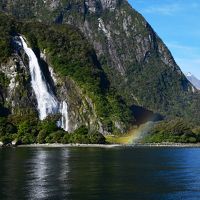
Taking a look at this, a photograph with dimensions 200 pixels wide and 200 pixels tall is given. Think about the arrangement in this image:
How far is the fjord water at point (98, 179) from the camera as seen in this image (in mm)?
Result: 76562

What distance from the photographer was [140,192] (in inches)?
3105

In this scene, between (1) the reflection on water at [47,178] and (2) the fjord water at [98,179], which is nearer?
(2) the fjord water at [98,179]

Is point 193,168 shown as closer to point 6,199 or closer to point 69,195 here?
point 69,195

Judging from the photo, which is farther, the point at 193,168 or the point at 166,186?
the point at 193,168

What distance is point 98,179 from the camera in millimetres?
91500

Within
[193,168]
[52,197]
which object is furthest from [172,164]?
[52,197]

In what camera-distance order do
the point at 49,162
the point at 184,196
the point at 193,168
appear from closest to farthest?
the point at 184,196 → the point at 193,168 → the point at 49,162

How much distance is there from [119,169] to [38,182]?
25880mm

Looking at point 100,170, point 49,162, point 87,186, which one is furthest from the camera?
point 49,162

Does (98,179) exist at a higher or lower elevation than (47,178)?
lower

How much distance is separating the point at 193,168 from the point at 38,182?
41.3m

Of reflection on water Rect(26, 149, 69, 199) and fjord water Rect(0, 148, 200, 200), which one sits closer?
fjord water Rect(0, 148, 200, 200)

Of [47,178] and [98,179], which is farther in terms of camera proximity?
[47,178]

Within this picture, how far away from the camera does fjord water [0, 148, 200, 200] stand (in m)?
76.6
